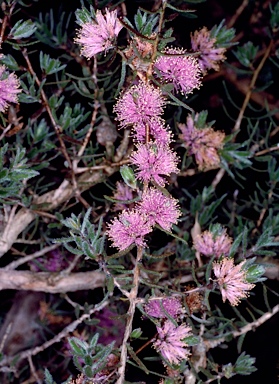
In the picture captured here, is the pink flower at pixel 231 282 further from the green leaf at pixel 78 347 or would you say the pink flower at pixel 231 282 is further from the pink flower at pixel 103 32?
the pink flower at pixel 103 32

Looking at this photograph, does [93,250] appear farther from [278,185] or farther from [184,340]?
[278,185]

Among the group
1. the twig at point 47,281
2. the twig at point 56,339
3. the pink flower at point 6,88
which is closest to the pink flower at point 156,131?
the pink flower at point 6,88

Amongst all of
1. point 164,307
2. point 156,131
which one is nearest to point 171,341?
point 164,307

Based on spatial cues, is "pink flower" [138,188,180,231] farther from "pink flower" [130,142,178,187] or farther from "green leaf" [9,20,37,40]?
"green leaf" [9,20,37,40]

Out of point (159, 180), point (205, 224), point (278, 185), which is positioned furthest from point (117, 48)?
point (278, 185)

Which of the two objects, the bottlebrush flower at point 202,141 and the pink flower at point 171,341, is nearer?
the pink flower at point 171,341

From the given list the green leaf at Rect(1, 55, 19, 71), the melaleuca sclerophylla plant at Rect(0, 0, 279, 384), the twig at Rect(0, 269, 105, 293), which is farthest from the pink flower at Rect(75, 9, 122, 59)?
the twig at Rect(0, 269, 105, 293)
